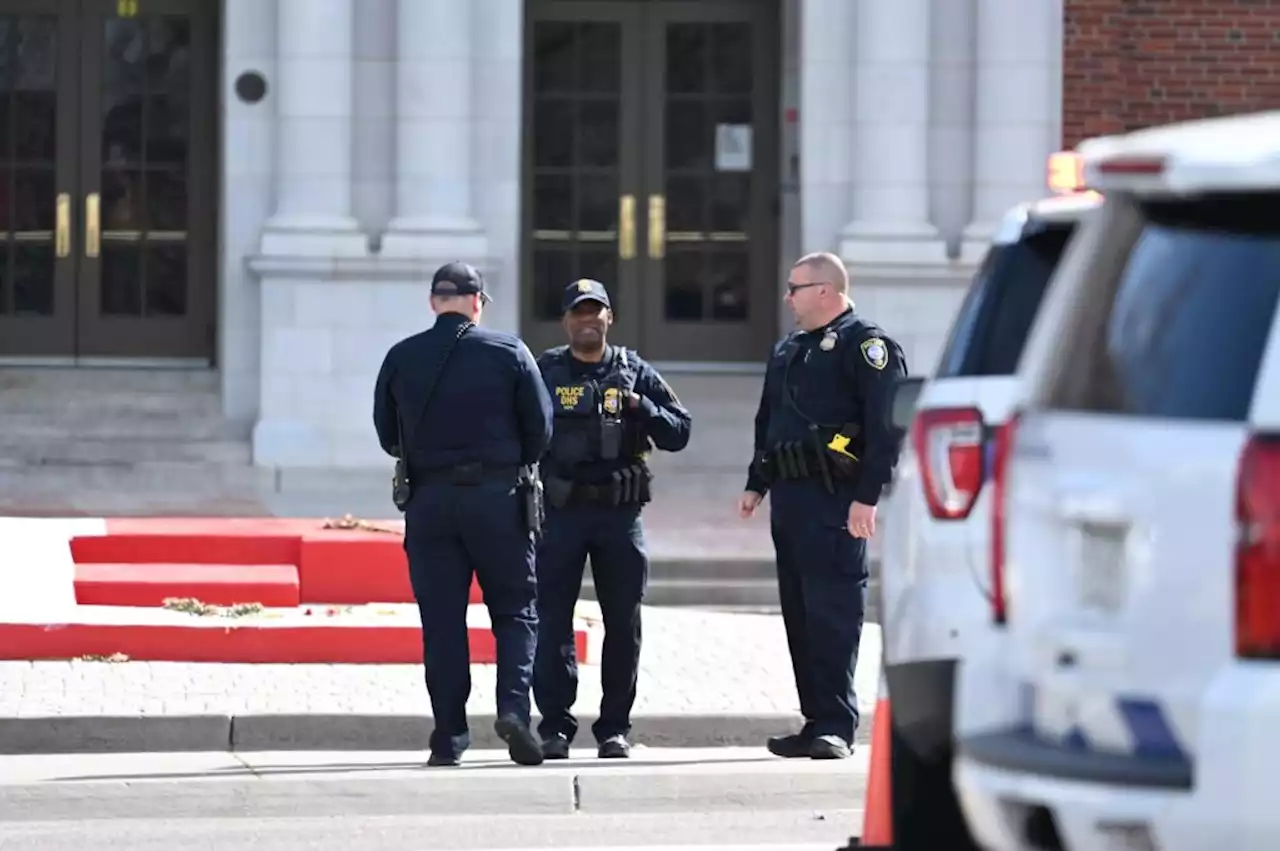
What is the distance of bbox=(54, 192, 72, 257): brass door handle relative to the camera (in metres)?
17.2

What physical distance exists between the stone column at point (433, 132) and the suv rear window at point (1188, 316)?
12.2 m

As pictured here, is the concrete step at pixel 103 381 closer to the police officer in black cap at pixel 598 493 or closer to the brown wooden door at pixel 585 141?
the brown wooden door at pixel 585 141

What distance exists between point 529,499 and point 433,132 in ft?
25.7

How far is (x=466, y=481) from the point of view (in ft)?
27.6

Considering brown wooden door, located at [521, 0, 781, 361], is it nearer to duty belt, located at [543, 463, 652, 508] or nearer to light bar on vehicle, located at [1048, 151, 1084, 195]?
duty belt, located at [543, 463, 652, 508]

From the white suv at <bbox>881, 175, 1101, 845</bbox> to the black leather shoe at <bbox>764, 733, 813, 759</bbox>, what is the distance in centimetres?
379

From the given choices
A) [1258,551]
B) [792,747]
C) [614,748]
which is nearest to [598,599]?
[614,748]

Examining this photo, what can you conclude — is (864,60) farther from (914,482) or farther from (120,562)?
(914,482)

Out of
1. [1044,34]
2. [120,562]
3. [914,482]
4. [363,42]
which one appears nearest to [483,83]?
[363,42]

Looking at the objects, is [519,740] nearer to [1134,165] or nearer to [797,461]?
[797,461]

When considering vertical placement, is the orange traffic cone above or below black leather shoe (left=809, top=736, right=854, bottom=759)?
above

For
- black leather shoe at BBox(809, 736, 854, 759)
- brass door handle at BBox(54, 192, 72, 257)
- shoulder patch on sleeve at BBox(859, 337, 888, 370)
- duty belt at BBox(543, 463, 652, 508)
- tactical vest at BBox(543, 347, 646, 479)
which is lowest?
black leather shoe at BBox(809, 736, 854, 759)

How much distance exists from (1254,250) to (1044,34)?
1281cm

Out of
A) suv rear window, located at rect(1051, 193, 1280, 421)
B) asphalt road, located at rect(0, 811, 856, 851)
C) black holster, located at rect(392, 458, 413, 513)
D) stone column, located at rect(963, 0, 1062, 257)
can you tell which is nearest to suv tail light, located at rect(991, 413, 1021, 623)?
suv rear window, located at rect(1051, 193, 1280, 421)
